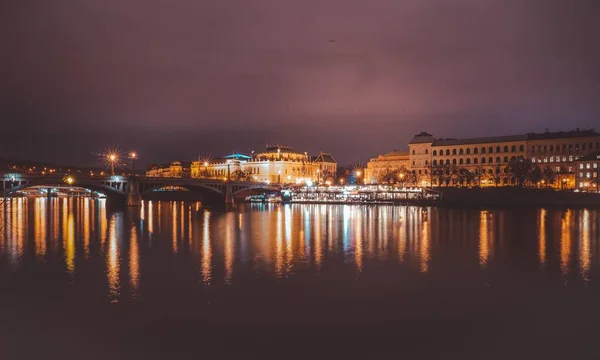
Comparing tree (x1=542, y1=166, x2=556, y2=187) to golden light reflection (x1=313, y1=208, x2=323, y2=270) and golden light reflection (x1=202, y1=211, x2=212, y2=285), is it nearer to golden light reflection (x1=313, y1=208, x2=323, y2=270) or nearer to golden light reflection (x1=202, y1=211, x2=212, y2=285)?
golden light reflection (x1=313, y1=208, x2=323, y2=270)

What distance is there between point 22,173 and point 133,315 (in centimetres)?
5310

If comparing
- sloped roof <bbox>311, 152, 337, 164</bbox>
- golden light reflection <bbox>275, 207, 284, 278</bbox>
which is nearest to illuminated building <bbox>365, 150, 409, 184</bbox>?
sloped roof <bbox>311, 152, 337, 164</bbox>

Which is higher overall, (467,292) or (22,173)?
(22,173)

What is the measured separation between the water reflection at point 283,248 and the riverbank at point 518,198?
34.1 m

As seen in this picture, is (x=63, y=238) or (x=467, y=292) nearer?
(x=467, y=292)

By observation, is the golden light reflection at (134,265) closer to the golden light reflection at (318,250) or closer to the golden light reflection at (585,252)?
the golden light reflection at (318,250)

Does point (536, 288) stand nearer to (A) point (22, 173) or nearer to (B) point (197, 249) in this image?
(B) point (197, 249)

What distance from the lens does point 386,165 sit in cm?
14938

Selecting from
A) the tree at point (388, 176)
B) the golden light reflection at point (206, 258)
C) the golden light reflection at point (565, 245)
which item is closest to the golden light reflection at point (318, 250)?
the golden light reflection at point (206, 258)

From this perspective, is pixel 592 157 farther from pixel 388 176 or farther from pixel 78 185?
pixel 78 185

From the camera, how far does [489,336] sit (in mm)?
16000

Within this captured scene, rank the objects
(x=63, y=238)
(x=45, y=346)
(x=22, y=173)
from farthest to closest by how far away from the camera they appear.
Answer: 1. (x=22, y=173)
2. (x=63, y=238)
3. (x=45, y=346)

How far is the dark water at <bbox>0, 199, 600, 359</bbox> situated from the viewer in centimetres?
1510

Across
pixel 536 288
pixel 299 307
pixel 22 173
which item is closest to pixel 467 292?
pixel 536 288
